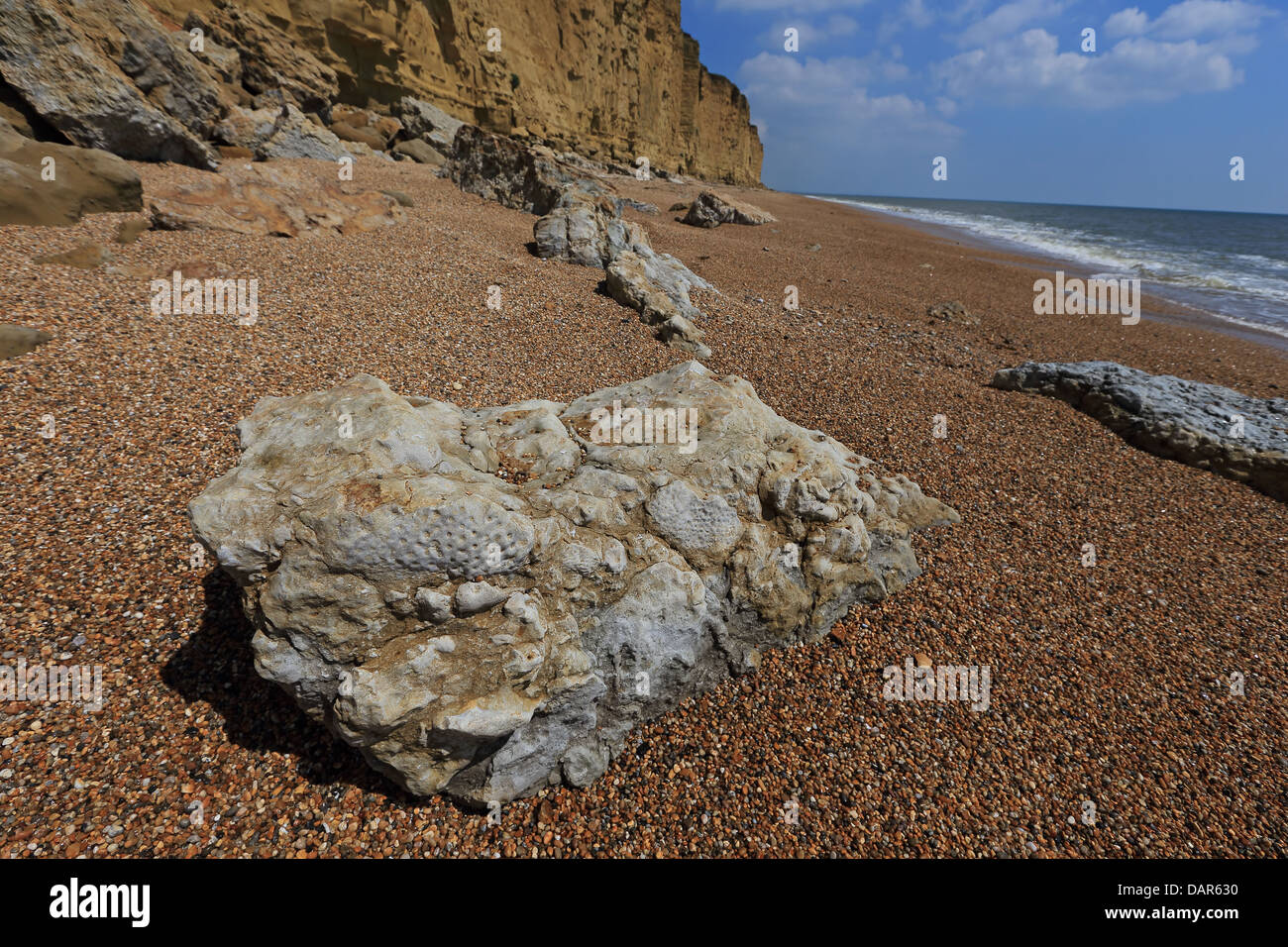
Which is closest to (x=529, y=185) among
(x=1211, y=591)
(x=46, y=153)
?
(x=46, y=153)

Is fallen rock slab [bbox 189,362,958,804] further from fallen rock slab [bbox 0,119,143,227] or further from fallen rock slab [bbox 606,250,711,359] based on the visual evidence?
fallen rock slab [bbox 0,119,143,227]

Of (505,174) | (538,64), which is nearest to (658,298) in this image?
(505,174)

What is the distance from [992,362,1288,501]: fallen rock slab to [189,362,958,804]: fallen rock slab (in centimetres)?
614

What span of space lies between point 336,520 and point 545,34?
4432 centimetres

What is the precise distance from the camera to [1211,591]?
514 cm

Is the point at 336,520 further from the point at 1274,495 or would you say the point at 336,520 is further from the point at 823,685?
the point at 1274,495

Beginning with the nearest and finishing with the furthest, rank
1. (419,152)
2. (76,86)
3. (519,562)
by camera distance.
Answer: (519,562), (76,86), (419,152)

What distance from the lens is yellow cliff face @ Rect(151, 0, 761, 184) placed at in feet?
74.5

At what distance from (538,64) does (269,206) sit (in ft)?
110

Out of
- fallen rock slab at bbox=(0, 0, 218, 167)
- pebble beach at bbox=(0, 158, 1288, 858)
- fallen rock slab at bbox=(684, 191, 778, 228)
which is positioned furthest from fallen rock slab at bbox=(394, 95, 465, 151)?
pebble beach at bbox=(0, 158, 1288, 858)

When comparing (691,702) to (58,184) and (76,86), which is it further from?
(76,86)

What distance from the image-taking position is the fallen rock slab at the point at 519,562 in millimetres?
2701

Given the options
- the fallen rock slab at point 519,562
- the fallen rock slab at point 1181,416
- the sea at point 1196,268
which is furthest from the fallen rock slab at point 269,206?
the sea at point 1196,268

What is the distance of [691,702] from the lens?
144 inches
